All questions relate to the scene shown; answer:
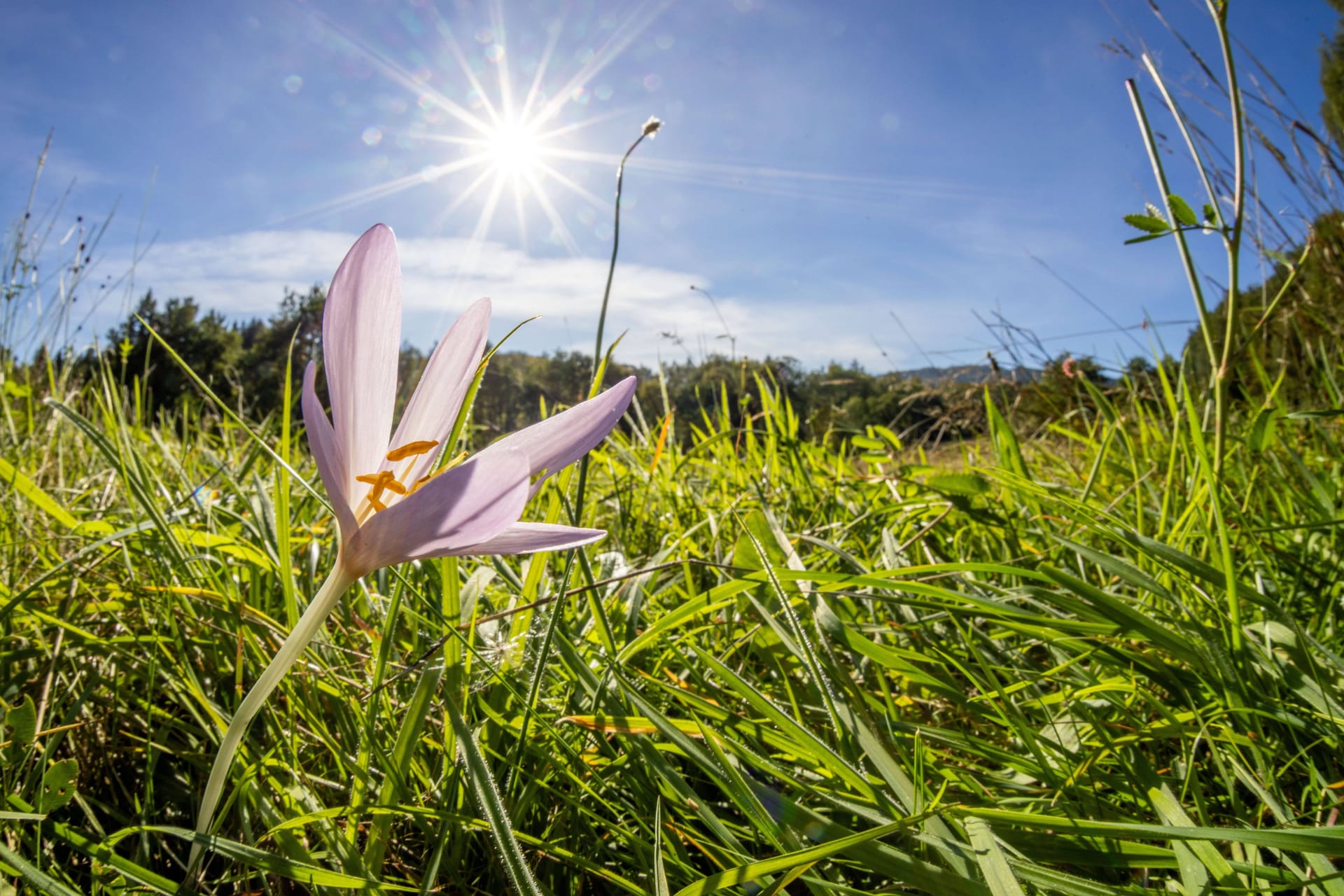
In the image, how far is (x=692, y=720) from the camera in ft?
2.25

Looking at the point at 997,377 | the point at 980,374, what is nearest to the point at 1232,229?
the point at 997,377

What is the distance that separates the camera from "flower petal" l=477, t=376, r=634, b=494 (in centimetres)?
47

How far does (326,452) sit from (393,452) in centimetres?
8

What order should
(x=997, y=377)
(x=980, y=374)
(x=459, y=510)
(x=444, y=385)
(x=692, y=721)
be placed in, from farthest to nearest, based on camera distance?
(x=980, y=374)
(x=997, y=377)
(x=692, y=721)
(x=444, y=385)
(x=459, y=510)

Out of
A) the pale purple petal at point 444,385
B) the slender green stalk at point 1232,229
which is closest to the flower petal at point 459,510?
the pale purple petal at point 444,385

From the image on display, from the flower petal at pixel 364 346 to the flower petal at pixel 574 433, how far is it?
9cm

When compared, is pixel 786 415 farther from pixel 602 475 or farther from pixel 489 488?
pixel 489 488

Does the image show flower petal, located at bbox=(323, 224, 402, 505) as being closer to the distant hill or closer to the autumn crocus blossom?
the autumn crocus blossom

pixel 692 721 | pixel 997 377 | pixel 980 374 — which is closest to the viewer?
pixel 692 721

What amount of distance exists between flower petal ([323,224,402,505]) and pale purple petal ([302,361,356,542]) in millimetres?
12

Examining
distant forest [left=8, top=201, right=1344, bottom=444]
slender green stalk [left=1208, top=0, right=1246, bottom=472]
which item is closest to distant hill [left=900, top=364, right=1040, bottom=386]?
distant forest [left=8, top=201, right=1344, bottom=444]

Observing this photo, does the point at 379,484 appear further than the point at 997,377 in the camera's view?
No

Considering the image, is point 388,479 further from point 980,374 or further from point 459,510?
point 980,374

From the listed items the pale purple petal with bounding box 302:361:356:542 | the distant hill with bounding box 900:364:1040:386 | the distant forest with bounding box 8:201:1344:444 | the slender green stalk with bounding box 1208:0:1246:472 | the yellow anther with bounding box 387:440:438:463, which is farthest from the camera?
the distant hill with bounding box 900:364:1040:386
